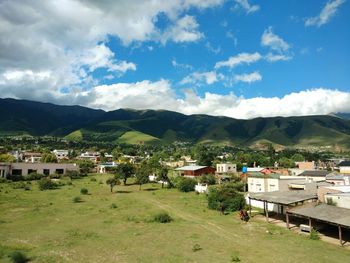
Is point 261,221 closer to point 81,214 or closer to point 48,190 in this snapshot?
Answer: point 81,214

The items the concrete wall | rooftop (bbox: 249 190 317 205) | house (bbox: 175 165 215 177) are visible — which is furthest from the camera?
house (bbox: 175 165 215 177)

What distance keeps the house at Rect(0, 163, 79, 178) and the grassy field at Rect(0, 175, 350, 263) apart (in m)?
40.6

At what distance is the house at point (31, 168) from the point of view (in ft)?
276

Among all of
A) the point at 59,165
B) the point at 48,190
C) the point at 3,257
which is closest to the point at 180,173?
the point at 59,165

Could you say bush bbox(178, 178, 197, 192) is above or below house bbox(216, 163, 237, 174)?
below

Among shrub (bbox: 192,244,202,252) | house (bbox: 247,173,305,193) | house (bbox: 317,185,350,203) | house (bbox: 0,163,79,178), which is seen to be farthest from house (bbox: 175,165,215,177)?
shrub (bbox: 192,244,202,252)

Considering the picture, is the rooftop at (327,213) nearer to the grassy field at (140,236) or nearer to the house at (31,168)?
the grassy field at (140,236)

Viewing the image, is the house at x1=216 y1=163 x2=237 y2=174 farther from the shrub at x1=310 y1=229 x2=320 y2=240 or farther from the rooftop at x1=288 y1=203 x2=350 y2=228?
the shrub at x1=310 y1=229 x2=320 y2=240

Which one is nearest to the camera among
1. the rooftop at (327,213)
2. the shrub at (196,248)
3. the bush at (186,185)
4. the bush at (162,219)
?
the shrub at (196,248)

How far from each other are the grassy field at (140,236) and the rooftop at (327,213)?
2.11 m

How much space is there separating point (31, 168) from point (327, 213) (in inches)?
3272

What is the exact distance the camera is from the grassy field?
23.6m

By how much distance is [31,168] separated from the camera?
92.6 metres

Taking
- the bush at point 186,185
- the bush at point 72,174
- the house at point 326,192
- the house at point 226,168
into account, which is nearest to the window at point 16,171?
the bush at point 72,174
